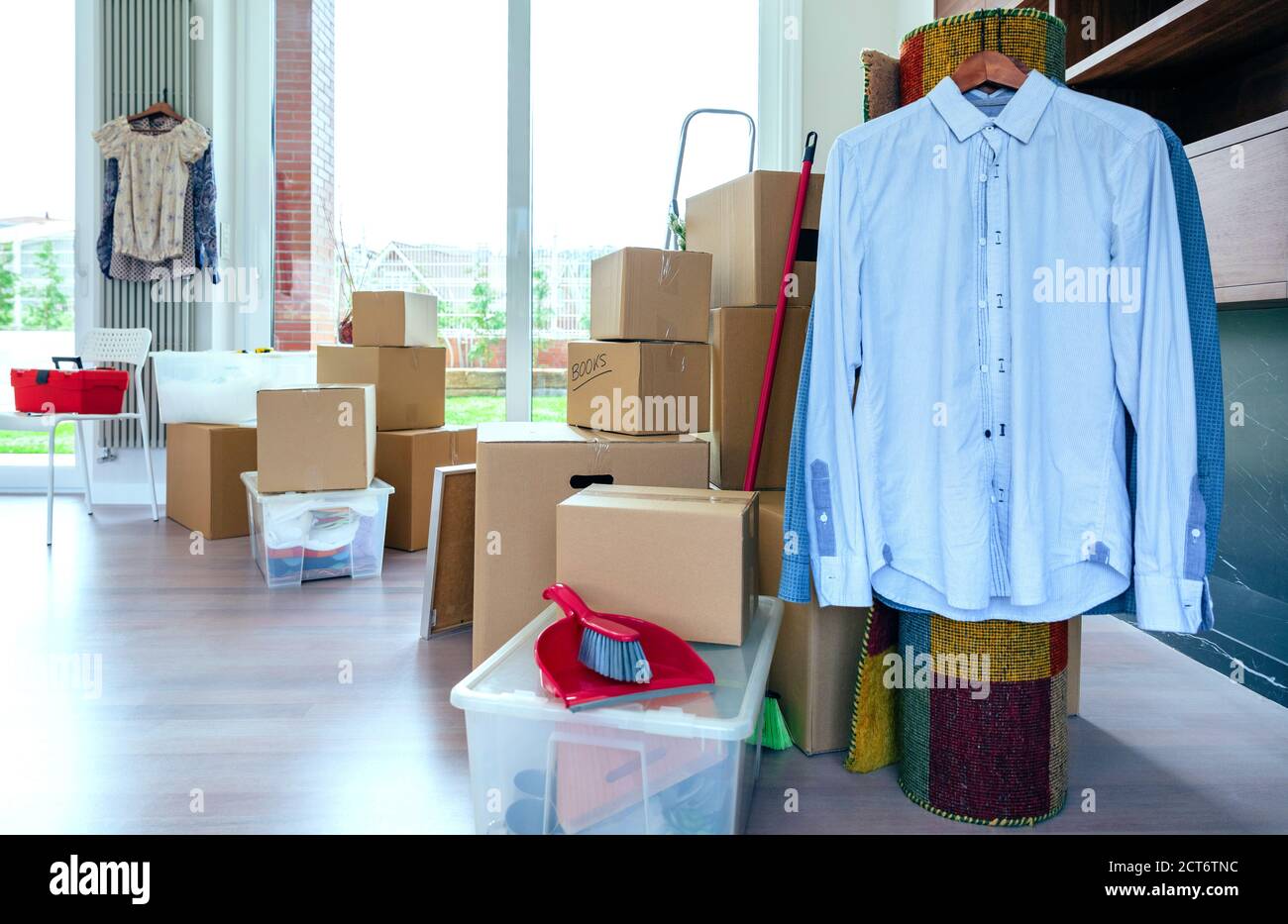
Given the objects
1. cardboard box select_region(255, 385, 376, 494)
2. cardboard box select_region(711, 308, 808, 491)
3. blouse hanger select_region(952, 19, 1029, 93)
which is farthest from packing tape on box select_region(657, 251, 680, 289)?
cardboard box select_region(255, 385, 376, 494)

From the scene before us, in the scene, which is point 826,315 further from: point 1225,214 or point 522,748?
point 1225,214

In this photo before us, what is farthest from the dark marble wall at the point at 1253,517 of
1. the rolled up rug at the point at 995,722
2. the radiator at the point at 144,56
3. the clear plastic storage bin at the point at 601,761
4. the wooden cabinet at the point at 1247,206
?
the radiator at the point at 144,56

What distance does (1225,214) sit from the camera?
75.8 inches

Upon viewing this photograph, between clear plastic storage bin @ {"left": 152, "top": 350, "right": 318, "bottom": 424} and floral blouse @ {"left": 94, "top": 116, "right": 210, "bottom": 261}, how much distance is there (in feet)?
2.68

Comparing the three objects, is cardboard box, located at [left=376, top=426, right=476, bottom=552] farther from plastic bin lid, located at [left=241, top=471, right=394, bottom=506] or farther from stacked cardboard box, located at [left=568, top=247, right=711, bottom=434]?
stacked cardboard box, located at [left=568, top=247, right=711, bottom=434]

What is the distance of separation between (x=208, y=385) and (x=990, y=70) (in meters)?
3.39

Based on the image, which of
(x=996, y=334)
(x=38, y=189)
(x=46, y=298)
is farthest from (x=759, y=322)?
(x=38, y=189)

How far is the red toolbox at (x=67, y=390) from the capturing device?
379 cm

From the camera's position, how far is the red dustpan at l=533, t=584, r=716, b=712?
133cm

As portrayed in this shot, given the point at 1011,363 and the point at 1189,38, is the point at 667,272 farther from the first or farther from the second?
the point at 1189,38

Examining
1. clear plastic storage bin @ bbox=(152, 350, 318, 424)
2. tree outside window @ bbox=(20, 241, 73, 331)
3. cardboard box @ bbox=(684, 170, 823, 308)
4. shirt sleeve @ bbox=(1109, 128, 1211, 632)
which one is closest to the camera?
shirt sleeve @ bbox=(1109, 128, 1211, 632)

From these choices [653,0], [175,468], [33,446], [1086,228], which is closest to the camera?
[1086,228]

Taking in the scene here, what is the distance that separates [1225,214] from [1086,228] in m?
0.69
